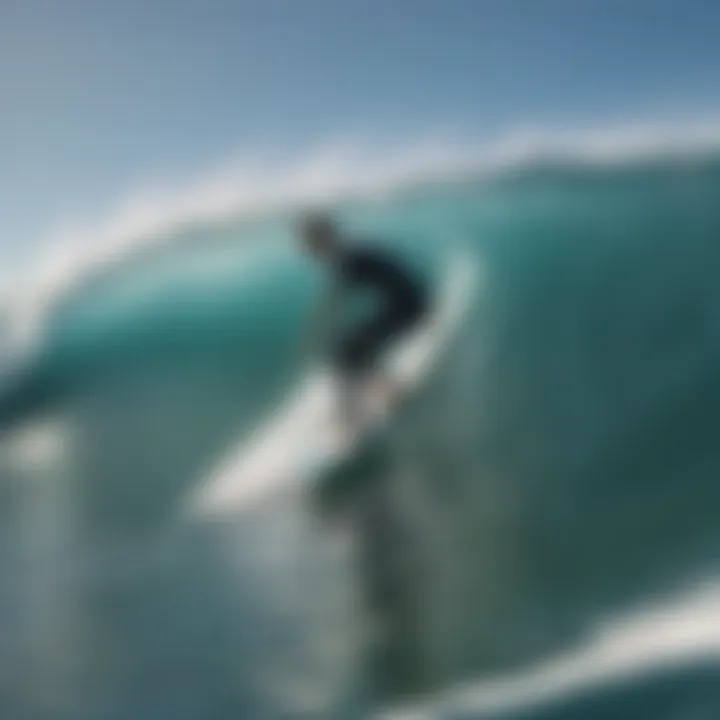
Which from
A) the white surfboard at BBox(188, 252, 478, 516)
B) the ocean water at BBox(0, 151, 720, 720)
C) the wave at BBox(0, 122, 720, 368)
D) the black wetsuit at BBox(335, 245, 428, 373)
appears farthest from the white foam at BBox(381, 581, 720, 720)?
the wave at BBox(0, 122, 720, 368)

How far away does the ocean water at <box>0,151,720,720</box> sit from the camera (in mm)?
1265

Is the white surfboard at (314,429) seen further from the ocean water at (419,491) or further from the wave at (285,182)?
the wave at (285,182)

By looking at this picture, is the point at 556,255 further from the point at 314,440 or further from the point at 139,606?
the point at 139,606

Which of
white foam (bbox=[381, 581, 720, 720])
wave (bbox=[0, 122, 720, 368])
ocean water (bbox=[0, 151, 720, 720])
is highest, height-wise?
wave (bbox=[0, 122, 720, 368])

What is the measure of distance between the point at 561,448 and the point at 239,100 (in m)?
0.62

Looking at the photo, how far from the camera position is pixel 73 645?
134 centimetres

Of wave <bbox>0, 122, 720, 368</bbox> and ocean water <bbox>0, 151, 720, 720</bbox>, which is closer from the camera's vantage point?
ocean water <bbox>0, 151, 720, 720</bbox>

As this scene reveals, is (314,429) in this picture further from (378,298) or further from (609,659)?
(609,659)

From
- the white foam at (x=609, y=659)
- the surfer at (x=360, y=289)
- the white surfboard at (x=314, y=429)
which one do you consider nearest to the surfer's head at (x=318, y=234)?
the surfer at (x=360, y=289)

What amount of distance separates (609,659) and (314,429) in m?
0.45

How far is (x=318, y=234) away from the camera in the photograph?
1420 millimetres

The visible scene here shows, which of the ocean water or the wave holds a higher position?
the wave

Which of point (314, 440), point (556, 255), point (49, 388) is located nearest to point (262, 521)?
point (314, 440)

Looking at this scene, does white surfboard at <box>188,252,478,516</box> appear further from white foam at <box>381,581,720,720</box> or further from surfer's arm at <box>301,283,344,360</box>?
white foam at <box>381,581,720,720</box>
